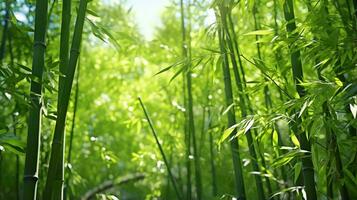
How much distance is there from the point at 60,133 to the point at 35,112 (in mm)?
98

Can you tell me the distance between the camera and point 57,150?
1425mm

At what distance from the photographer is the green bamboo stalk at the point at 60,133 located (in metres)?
1.38

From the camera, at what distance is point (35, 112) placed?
1420 millimetres

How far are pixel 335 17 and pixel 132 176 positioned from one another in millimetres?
5443

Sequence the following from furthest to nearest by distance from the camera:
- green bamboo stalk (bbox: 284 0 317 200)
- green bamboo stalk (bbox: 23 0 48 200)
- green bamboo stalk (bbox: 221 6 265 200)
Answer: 1. green bamboo stalk (bbox: 221 6 265 200)
2. green bamboo stalk (bbox: 284 0 317 200)
3. green bamboo stalk (bbox: 23 0 48 200)

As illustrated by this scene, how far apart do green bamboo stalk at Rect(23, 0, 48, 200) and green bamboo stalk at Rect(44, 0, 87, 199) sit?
0.05m

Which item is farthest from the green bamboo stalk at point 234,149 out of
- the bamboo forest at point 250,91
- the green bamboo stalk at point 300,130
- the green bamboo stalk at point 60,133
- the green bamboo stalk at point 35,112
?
the green bamboo stalk at point 35,112

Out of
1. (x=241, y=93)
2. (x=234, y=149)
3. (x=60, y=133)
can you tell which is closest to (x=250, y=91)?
(x=241, y=93)

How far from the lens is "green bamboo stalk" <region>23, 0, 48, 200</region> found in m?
1.37

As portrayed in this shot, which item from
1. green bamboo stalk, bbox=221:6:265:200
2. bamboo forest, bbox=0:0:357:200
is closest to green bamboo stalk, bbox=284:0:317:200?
bamboo forest, bbox=0:0:357:200

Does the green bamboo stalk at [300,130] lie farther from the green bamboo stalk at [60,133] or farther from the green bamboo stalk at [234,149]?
the green bamboo stalk at [60,133]

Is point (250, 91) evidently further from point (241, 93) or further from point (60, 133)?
point (60, 133)

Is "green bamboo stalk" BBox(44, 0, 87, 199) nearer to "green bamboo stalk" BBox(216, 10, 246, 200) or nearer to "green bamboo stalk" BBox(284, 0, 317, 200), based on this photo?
"green bamboo stalk" BBox(216, 10, 246, 200)

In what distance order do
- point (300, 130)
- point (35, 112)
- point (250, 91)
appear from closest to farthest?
point (35, 112)
point (300, 130)
point (250, 91)
